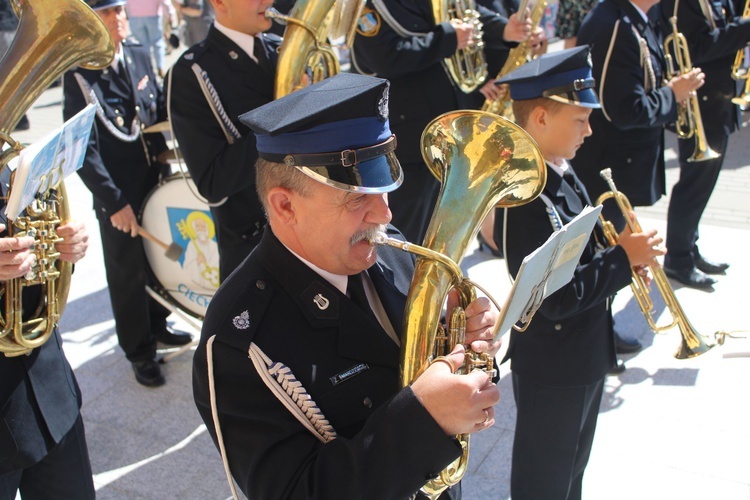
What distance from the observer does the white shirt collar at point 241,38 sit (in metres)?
3.28

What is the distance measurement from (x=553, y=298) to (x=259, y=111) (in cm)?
123

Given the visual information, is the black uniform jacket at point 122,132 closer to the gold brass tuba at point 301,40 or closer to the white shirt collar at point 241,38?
the white shirt collar at point 241,38

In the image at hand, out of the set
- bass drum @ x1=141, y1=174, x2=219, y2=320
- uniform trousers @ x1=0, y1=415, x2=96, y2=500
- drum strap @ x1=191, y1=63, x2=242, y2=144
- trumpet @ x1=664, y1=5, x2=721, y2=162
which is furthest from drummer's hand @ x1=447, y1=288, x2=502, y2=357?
trumpet @ x1=664, y1=5, x2=721, y2=162

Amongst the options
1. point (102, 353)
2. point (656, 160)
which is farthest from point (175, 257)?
point (656, 160)

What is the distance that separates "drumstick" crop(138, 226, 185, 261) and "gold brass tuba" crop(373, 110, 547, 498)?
2301 millimetres

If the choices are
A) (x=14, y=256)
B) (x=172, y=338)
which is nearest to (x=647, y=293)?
(x=14, y=256)

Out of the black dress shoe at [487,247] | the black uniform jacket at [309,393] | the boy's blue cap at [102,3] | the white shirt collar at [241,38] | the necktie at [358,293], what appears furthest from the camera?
the black dress shoe at [487,247]

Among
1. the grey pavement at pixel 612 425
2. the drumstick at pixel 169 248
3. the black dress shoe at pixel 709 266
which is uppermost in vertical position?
the drumstick at pixel 169 248

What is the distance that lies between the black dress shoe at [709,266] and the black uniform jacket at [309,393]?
13.0ft

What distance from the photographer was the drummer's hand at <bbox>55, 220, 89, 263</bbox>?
2.42 metres

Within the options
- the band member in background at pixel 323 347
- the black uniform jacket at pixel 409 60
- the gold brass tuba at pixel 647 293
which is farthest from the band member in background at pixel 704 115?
the band member in background at pixel 323 347

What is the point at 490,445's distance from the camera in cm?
359

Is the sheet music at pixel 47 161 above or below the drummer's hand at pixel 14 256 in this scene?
above

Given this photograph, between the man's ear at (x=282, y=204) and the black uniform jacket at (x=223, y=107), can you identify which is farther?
the black uniform jacket at (x=223, y=107)
